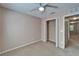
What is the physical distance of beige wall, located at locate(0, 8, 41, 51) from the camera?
4184 mm

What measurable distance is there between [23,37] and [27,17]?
139 centimetres

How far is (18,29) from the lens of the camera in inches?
193

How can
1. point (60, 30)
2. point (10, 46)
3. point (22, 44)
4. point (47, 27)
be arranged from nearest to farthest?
point (10, 46)
point (60, 30)
point (22, 44)
point (47, 27)

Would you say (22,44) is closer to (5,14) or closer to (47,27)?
(5,14)

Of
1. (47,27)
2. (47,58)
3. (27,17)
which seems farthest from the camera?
(47,27)

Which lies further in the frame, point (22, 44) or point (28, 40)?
point (28, 40)

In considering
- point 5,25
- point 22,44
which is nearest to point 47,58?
point 5,25

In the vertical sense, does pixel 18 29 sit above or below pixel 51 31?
above

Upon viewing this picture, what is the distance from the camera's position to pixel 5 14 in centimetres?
413

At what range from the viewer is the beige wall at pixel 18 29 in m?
4.18

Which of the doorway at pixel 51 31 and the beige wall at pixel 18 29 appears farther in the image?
the doorway at pixel 51 31

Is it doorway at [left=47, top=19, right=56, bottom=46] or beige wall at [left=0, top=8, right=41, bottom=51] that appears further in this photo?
doorway at [left=47, top=19, right=56, bottom=46]

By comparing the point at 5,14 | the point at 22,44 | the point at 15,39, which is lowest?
the point at 22,44

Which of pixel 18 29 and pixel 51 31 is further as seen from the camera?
pixel 51 31
